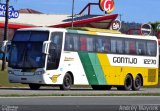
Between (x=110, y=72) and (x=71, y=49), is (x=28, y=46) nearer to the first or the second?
(x=71, y=49)

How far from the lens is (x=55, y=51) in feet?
100

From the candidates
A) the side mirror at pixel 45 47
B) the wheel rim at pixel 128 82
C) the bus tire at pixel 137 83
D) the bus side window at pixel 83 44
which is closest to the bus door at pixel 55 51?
the side mirror at pixel 45 47

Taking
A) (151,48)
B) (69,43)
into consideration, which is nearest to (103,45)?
(69,43)

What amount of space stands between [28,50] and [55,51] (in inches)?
55.6

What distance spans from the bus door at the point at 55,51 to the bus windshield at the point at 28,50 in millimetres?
400

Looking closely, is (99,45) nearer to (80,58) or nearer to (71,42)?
(80,58)

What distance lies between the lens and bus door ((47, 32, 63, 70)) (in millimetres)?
30328

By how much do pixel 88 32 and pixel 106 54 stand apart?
1707 millimetres

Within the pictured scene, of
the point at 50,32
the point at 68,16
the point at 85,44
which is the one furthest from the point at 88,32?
the point at 68,16

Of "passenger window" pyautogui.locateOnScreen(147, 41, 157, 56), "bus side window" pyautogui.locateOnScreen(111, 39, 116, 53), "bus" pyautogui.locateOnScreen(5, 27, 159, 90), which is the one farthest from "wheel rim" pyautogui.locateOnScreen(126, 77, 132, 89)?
"passenger window" pyautogui.locateOnScreen(147, 41, 157, 56)

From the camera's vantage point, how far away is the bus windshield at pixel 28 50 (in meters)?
30.3

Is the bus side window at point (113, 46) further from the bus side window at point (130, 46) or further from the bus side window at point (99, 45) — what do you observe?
the bus side window at point (130, 46)

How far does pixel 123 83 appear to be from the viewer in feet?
115

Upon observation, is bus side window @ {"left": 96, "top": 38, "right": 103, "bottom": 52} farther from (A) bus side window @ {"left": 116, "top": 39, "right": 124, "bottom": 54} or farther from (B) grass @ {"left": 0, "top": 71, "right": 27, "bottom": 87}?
(B) grass @ {"left": 0, "top": 71, "right": 27, "bottom": 87}
